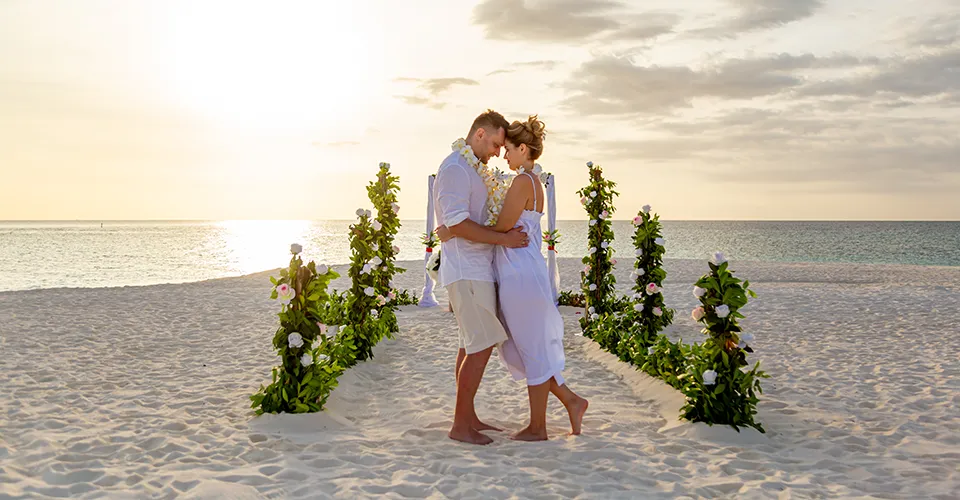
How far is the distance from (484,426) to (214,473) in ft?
6.57

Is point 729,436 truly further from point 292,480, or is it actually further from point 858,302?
point 858,302

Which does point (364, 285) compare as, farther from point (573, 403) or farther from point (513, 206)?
point (513, 206)

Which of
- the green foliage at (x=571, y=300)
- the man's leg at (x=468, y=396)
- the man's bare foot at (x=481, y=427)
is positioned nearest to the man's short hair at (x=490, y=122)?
the man's leg at (x=468, y=396)

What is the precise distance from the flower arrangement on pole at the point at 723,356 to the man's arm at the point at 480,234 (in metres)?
1.63

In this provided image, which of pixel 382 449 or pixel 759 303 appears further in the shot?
pixel 759 303

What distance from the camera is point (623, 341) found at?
8.40 m

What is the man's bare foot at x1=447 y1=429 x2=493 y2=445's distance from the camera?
4.99 m

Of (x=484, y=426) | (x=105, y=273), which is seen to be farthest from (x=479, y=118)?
(x=105, y=273)

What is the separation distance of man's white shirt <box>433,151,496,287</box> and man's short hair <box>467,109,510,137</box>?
0.88 ft

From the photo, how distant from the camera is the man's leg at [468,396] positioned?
196 inches

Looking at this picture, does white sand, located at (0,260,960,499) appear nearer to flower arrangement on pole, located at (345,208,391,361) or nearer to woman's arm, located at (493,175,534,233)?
flower arrangement on pole, located at (345,208,391,361)

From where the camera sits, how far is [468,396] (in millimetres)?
5020

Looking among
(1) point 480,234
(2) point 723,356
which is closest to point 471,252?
(1) point 480,234

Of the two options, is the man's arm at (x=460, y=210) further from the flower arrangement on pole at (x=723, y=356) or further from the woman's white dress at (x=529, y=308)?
the flower arrangement on pole at (x=723, y=356)
